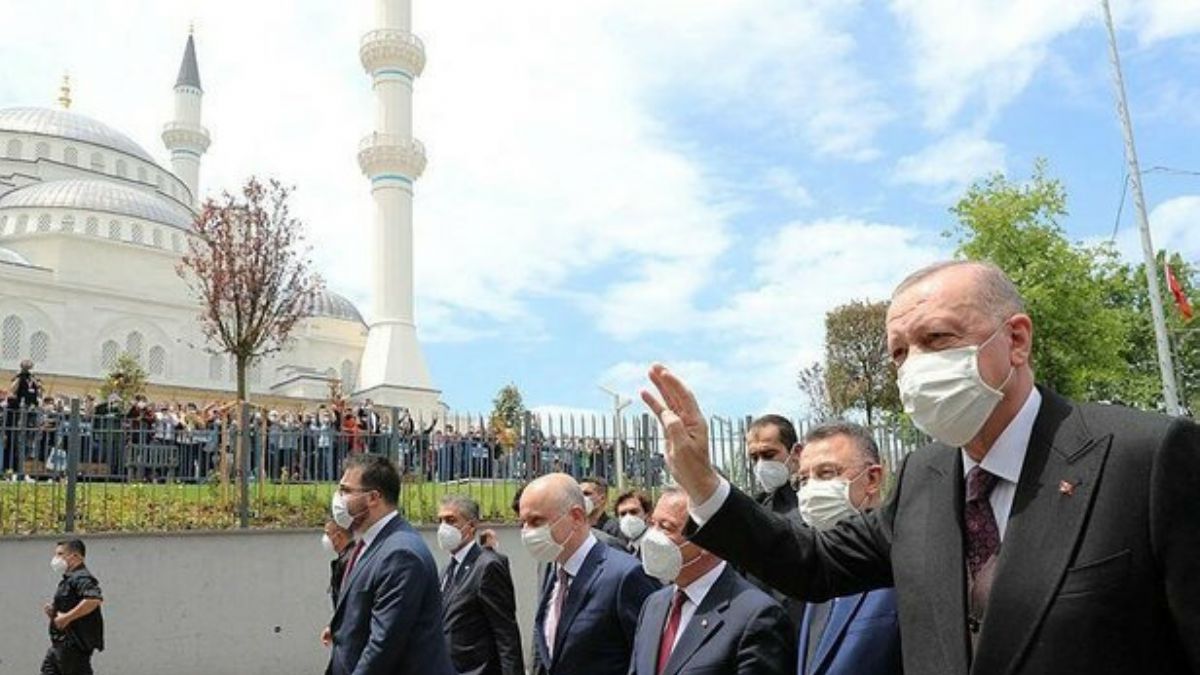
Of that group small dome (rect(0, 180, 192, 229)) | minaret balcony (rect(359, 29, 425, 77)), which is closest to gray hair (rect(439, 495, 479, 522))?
minaret balcony (rect(359, 29, 425, 77))

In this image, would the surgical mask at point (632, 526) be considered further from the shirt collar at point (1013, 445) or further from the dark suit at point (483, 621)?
the shirt collar at point (1013, 445)

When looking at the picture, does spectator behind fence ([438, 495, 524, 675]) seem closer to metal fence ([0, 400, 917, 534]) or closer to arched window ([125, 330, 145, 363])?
metal fence ([0, 400, 917, 534])

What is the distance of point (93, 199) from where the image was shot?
53812 mm

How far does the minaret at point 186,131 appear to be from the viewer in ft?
229

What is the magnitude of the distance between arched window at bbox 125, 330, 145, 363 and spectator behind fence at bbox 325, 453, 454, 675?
49.7m

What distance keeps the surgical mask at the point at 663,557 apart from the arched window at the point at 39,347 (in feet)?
165

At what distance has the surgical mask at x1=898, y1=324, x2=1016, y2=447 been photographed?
2.23 meters

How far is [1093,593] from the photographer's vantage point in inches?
76.5

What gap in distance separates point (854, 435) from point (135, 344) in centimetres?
5267

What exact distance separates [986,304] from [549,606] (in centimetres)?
360

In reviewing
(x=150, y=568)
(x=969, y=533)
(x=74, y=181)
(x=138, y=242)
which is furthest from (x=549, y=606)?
(x=74, y=181)

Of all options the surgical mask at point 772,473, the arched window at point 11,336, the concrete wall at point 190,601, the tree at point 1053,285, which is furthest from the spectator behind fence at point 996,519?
the arched window at point 11,336

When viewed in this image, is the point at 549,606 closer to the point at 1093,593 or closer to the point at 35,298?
the point at 1093,593

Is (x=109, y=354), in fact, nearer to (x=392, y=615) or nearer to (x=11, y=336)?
(x=11, y=336)
